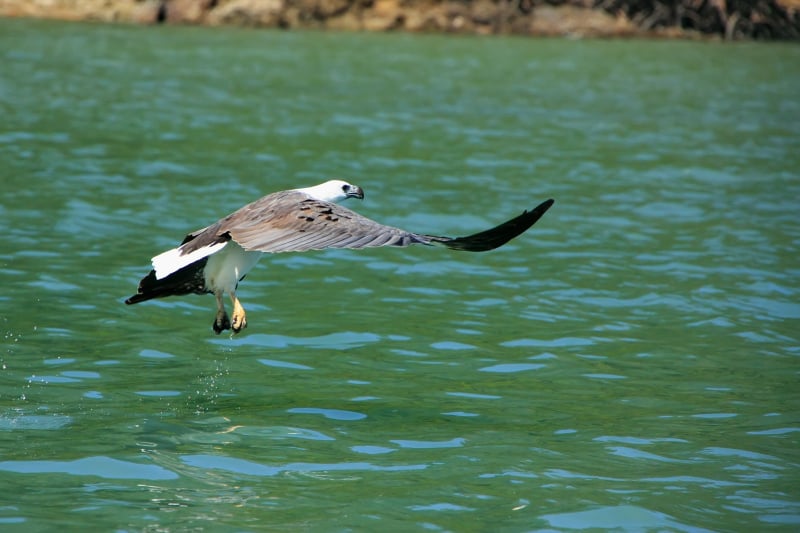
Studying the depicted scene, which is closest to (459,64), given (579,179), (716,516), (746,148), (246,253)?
(746,148)

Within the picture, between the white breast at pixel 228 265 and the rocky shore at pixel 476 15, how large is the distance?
2475 cm

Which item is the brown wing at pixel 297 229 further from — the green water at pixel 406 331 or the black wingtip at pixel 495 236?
the green water at pixel 406 331

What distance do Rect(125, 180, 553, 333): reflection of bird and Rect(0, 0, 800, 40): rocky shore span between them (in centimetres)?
2475

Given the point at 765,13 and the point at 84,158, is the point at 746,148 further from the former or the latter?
the point at 765,13

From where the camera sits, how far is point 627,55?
29844 mm

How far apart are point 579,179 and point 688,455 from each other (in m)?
8.64

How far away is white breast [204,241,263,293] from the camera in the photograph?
24.0 ft

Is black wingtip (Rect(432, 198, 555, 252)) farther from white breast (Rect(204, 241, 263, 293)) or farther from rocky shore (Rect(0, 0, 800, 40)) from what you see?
rocky shore (Rect(0, 0, 800, 40))

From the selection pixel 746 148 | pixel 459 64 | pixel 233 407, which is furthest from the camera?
pixel 459 64

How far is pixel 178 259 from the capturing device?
6.69 metres

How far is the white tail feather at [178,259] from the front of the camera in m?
6.55

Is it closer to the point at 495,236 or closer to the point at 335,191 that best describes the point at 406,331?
the point at 335,191

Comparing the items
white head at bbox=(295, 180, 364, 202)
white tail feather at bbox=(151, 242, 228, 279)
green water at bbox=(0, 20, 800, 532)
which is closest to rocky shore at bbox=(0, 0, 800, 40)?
green water at bbox=(0, 20, 800, 532)

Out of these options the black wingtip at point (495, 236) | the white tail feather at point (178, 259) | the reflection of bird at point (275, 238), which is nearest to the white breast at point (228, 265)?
the reflection of bird at point (275, 238)
